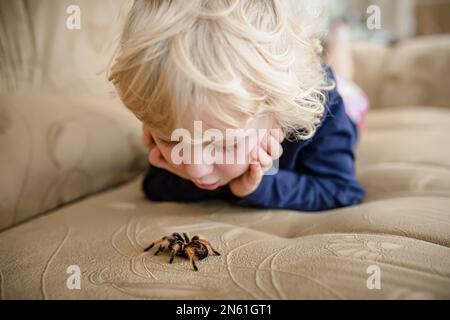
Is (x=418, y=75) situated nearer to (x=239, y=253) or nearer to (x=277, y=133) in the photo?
(x=277, y=133)

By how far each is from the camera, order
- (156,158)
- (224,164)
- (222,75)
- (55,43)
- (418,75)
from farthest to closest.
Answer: (418,75) → (55,43) → (156,158) → (224,164) → (222,75)

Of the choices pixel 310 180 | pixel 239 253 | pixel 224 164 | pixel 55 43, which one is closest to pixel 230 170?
pixel 224 164

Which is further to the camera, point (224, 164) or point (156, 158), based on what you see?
point (156, 158)

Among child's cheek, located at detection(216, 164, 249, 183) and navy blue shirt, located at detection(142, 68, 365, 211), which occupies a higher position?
child's cheek, located at detection(216, 164, 249, 183)

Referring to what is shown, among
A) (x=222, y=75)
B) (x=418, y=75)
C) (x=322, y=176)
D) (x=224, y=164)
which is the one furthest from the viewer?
(x=418, y=75)

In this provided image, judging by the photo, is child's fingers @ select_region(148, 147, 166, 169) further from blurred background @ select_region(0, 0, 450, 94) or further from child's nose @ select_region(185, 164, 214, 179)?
blurred background @ select_region(0, 0, 450, 94)

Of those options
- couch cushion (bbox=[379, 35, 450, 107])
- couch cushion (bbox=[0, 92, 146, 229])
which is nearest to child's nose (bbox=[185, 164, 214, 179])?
couch cushion (bbox=[0, 92, 146, 229])

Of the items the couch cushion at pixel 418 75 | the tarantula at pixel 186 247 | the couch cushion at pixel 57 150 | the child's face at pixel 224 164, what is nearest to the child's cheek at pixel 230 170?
the child's face at pixel 224 164

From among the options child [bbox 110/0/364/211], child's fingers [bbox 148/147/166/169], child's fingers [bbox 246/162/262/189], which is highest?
child [bbox 110/0/364/211]
